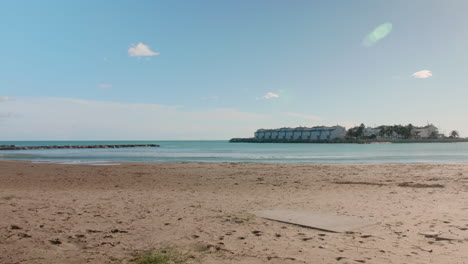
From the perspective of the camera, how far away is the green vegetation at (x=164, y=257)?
497 cm

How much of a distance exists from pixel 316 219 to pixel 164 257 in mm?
3875

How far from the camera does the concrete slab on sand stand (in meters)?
7.02

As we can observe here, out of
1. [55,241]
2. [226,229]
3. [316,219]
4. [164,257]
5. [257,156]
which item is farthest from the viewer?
[257,156]

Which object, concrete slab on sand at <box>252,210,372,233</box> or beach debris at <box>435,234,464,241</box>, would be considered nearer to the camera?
beach debris at <box>435,234,464,241</box>

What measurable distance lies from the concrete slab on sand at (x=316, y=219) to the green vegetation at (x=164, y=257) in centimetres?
292

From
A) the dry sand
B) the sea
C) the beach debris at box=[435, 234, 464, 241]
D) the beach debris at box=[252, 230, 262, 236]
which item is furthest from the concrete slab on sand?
the sea

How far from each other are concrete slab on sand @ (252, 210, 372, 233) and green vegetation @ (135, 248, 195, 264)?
2.92 metres

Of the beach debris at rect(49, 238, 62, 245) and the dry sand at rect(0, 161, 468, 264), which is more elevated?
the beach debris at rect(49, 238, 62, 245)

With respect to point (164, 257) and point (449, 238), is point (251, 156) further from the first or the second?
point (164, 257)

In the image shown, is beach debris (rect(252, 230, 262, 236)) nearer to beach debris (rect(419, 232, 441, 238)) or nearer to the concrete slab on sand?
the concrete slab on sand

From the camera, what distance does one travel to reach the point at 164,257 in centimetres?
514

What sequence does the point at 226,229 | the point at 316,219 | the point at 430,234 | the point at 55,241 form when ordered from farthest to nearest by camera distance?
the point at 316,219 → the point at 226,229 → the point at 430,234 → the point at 55,241

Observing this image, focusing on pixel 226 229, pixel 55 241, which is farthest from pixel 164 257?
pixel 55 241

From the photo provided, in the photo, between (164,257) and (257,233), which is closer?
(164,257)
